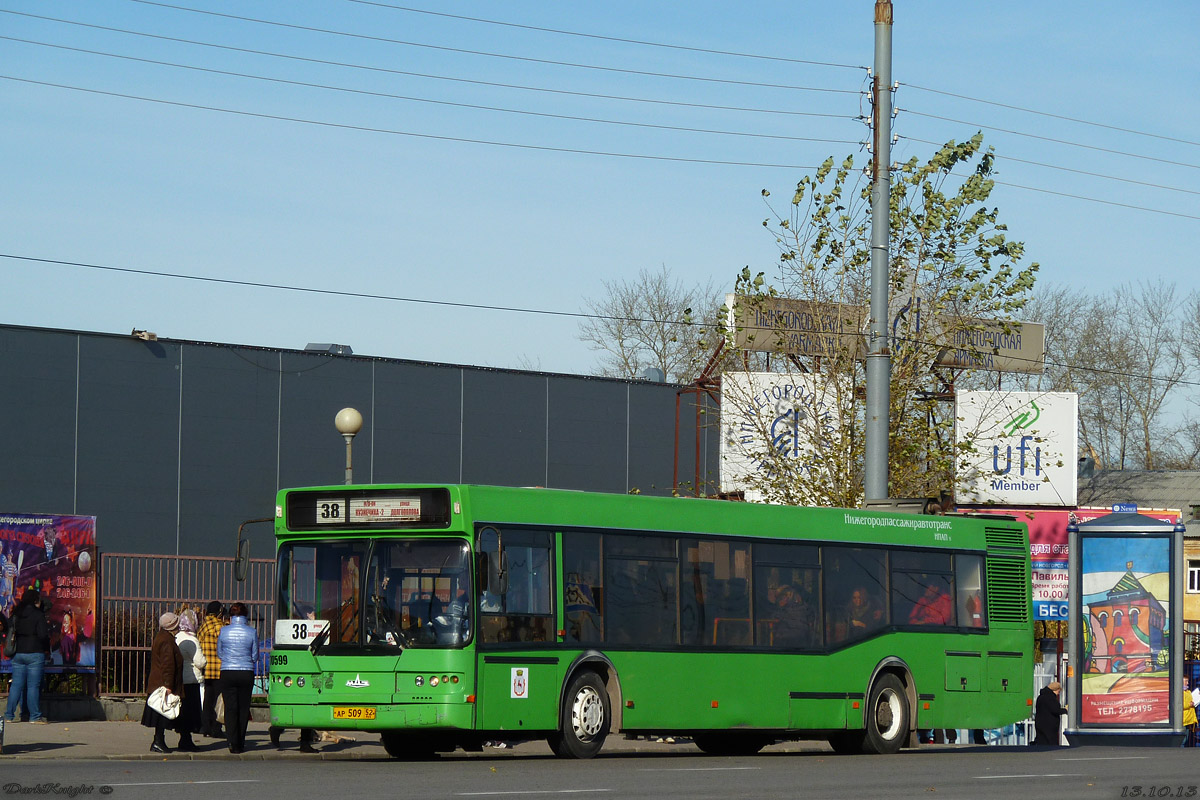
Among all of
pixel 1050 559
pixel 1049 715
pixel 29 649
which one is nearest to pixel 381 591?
pixel 29 649

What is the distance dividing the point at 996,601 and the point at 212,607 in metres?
9.38

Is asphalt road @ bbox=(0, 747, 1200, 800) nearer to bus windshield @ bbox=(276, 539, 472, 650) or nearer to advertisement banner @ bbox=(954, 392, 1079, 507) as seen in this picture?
bus windshield @ bbox=(276, 539, 472, 650)

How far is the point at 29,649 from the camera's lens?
2112 centimetres

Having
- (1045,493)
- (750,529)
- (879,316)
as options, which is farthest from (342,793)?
(1045,493)

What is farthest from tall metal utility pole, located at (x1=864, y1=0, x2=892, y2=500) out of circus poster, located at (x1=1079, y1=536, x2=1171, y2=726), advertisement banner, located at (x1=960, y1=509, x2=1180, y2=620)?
advertisement banner, located at (x1=960, y1=509, x2=1180, y2=620)

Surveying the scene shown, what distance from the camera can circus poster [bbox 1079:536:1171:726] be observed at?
29.6m

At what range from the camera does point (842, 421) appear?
27.2 m


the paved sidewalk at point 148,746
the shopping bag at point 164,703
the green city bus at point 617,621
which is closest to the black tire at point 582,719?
the green city bus at point 617,621

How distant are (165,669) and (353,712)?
290cm

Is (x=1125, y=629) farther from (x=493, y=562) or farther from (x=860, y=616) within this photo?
(x=493, y=562)

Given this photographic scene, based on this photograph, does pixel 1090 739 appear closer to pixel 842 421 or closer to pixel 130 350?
pixel 842 421

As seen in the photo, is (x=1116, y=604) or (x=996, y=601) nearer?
(x=996, y=601)

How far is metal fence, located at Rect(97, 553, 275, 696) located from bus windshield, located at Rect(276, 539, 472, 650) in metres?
7.27

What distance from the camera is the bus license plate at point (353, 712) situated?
16.2 m
